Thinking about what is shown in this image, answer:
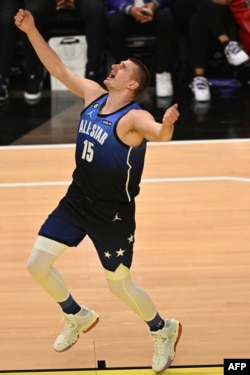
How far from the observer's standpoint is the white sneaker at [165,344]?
4.19 metres

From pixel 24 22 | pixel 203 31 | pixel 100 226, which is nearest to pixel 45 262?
pixel 100 226

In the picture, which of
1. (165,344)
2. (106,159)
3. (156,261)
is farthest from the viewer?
(156,261)

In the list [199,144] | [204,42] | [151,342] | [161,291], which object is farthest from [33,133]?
[151,342]

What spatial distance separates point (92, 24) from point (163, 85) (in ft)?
3.62

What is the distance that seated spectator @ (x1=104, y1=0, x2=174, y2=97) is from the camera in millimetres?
10055

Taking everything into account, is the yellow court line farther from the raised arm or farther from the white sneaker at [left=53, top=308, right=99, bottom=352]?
the raised arm

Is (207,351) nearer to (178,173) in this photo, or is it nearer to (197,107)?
(178,173)

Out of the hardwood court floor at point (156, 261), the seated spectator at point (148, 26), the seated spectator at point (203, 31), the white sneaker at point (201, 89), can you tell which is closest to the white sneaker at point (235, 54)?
the seated spectator at point (203, 31)

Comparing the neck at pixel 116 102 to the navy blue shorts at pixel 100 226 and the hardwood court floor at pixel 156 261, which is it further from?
the hardwood court floor at pixel 156 261

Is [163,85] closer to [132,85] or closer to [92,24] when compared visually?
[92,24]

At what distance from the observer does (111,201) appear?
163 inches

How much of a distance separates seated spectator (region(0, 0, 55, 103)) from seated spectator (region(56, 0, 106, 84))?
0.33 meters

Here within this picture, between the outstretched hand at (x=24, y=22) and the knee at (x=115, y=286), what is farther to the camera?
the outstretched hand at (x=24, y=22)

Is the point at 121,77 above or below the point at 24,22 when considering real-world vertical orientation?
below
